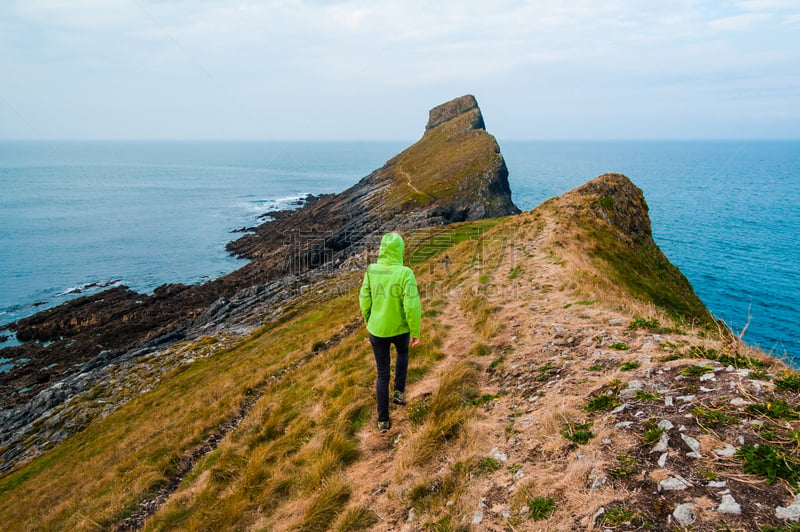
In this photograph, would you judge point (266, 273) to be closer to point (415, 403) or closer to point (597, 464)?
point (415, 403)

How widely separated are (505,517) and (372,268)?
4.09 m

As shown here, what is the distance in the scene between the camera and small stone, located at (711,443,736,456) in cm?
418

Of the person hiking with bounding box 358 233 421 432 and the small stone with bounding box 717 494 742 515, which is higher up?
the person hiking with bounding box 358 233 421 432

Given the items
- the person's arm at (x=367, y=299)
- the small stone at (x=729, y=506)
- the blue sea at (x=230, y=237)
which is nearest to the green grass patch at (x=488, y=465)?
the small stone at (x=729, y=506)

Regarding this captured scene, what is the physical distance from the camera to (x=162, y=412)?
17922mm

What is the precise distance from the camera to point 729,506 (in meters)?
3.59

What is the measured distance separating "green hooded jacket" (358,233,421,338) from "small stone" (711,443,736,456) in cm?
405

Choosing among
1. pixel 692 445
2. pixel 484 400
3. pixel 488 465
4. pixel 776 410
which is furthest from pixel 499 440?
pixel 776 410

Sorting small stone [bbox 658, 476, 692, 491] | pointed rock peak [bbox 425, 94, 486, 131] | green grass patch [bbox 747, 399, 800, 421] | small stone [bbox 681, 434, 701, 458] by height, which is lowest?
small stone [bbox 658, 476, 692, 491]

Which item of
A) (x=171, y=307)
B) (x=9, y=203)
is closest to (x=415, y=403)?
(x=171, y=307)

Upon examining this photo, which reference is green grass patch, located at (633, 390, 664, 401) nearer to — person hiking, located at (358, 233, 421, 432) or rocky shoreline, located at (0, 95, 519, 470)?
person hiking, located at (358, 233, 421, 432)

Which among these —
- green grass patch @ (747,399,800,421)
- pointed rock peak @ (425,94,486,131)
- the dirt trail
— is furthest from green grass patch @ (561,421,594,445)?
pointed rock peak @ (425,94,486,131)

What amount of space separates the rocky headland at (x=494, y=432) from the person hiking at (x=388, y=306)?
1213mm

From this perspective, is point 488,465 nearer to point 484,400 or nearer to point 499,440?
point 499,440
